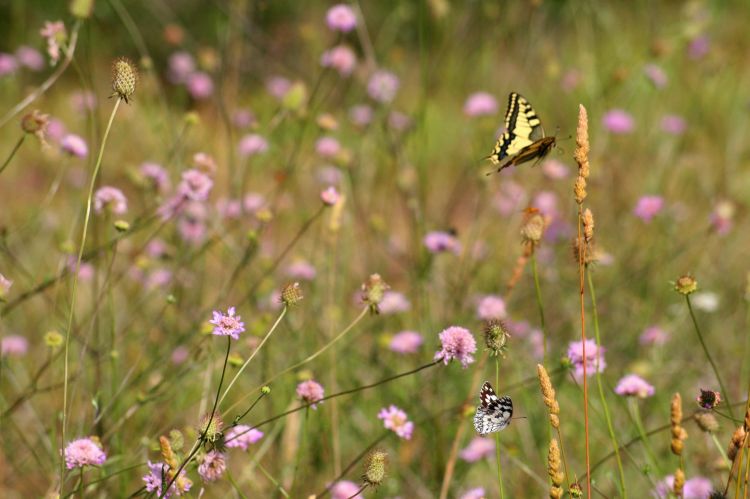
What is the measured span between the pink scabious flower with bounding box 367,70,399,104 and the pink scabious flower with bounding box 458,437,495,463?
4.02 feet

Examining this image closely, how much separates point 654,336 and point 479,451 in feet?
2.60

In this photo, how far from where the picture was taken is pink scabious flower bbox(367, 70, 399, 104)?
114 inches

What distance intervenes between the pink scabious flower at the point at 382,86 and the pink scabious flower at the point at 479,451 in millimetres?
1226

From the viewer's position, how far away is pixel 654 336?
8.11 feet

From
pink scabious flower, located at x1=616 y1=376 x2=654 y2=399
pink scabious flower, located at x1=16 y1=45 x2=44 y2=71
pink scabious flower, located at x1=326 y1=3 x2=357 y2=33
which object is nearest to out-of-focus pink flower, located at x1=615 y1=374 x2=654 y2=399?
pink scabious flower, located at x1=616 y1=376 x2=654 y2=399

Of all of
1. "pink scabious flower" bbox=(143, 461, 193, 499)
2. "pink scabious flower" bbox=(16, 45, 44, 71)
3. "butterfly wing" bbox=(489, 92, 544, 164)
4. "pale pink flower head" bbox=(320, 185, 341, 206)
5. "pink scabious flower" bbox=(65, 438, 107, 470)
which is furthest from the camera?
"pink scabious flower" bbox=(16, 45, 44, 71)

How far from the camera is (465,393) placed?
2354 mm

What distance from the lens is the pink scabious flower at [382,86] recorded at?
2.88m

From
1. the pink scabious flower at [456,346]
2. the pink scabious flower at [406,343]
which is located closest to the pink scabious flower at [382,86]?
the pink scabious flower at [406,343]

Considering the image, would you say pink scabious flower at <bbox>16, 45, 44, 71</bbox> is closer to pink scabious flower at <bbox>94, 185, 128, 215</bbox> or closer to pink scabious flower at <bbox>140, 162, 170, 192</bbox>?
pink scabious flower at <bbox>140, 162, 170, 192</bbox>

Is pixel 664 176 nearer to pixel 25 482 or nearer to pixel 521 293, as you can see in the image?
pixel 521 293

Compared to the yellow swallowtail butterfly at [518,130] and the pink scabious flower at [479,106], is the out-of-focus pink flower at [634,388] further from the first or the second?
the pink scabious flower at [479,106]

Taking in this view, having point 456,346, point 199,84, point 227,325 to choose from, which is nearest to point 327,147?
point 199,84

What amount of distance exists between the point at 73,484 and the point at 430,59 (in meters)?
3.61
